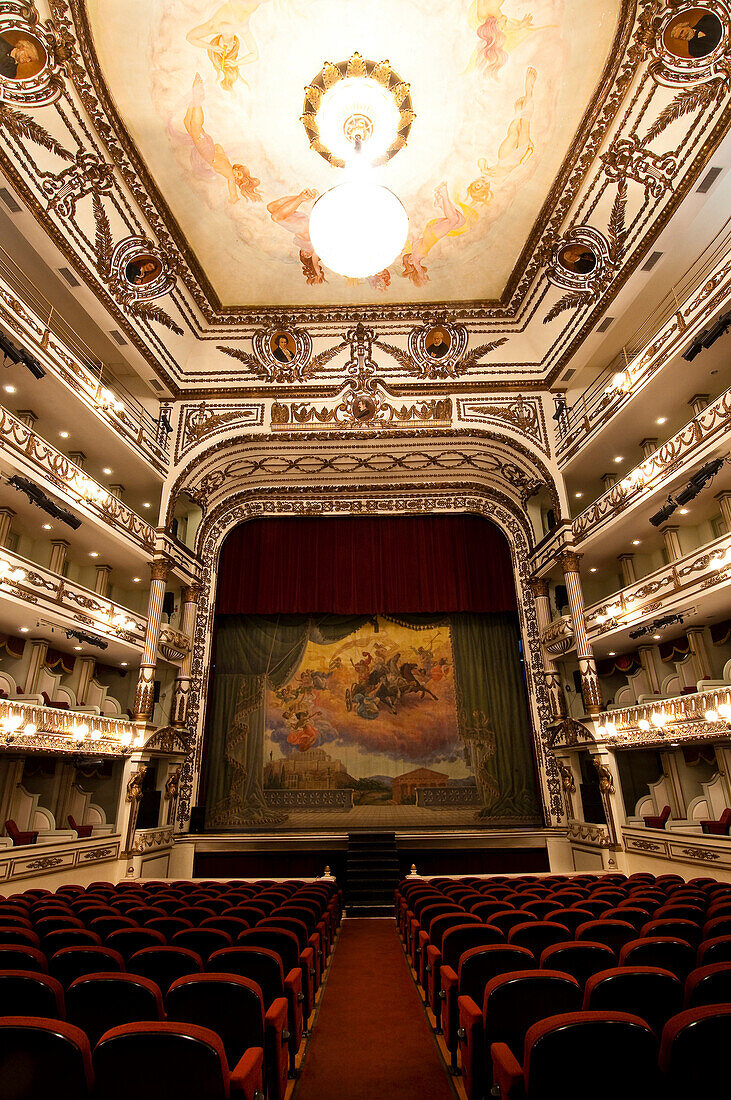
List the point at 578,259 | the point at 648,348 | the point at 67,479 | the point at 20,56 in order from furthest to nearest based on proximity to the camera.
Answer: the point at 578,259 → the point at 648,348 → the point at 67,479 → the point at 20,56

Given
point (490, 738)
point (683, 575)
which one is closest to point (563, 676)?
point (490, 738)

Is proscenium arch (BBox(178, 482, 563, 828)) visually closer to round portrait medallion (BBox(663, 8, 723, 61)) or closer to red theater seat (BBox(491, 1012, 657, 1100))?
round portrait medallion (BBox(663, 8, 723, 61))

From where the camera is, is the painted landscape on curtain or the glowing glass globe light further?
the painted landscape on curtain

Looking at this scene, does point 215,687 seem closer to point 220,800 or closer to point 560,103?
point 220,800

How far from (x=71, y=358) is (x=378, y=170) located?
719 cm

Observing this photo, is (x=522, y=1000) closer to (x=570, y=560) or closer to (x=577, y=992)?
(x=577, y=992)

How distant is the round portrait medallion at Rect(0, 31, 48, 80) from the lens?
9.02 metres

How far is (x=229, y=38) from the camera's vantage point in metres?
10.2

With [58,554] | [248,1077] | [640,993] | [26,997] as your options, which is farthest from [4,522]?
[640,993]

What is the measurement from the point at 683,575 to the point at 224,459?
11.7 m

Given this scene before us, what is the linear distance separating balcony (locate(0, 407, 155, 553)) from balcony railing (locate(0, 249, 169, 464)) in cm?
143

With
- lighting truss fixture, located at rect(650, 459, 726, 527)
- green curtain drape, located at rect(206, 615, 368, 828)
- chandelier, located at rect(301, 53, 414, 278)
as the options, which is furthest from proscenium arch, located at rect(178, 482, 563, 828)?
chandelier, located at rect(301, 53, 414, 278)

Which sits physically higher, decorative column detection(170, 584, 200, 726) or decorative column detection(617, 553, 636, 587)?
decorative column detection(617, 553, 636, 587)

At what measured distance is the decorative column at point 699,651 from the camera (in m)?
13.2
